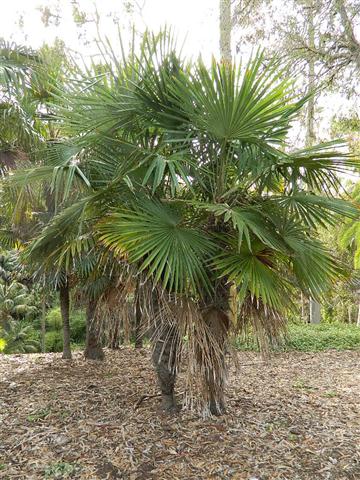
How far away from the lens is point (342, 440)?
3814 mm

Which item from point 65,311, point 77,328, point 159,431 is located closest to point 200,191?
point 159,431

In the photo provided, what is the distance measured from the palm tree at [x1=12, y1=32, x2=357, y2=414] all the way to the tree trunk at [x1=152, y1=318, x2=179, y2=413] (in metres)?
0.04

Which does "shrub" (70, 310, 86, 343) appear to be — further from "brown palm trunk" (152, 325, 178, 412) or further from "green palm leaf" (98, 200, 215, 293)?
"green palm leaf" (98, 200, 215, 293)

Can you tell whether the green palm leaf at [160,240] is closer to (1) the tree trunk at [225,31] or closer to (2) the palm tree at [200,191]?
(2) the palm tree at [200,191]

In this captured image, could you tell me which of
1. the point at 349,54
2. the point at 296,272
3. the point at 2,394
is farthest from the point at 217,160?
the point at 349,54

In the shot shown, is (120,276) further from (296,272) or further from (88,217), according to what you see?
(296,272)

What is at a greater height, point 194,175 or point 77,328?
point 194,175

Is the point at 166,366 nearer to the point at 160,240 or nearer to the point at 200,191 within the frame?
the point at 160,240

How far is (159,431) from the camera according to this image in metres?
3.73

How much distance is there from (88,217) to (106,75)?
3.90 feet

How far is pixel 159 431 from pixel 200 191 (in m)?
2.14

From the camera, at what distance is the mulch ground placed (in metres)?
3.26

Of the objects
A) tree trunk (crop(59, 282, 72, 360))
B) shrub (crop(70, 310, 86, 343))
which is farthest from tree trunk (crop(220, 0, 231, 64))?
shrub (crop(70, 310, 86, 343))

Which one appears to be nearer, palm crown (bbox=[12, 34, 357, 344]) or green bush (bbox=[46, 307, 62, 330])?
palm crown (bbox=[12, 34, 357, 344])
